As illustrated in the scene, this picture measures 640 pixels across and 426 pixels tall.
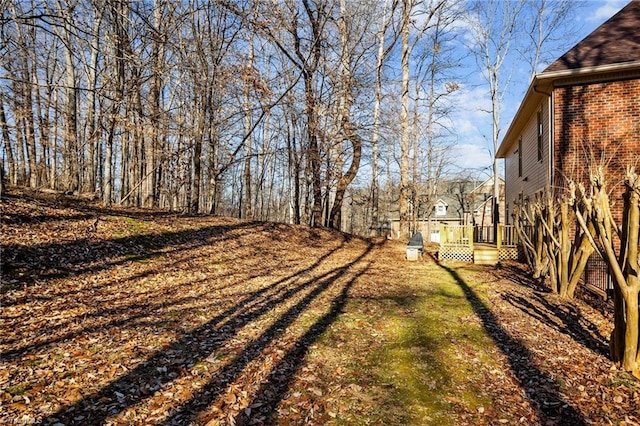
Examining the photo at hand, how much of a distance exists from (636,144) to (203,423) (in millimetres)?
12852

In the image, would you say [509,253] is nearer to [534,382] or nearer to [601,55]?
[601,55]

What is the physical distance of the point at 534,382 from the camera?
14.4ft

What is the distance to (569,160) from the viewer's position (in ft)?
37.3

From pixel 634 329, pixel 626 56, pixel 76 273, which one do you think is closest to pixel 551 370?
pixel 634 329

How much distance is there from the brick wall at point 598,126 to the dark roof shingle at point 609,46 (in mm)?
629

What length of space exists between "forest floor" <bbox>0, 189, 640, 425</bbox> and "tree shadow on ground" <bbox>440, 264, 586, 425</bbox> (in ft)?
0.06

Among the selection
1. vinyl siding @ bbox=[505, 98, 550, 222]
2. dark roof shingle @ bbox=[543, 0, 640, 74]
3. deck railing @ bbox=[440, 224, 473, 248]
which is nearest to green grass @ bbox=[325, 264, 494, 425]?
deck railing @ bbox=[440, 224, 473, 248]

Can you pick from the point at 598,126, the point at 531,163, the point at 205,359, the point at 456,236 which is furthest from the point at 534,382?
the point at 531,163

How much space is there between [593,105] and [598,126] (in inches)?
Answer: 24.5

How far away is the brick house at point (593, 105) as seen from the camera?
35.6 ft

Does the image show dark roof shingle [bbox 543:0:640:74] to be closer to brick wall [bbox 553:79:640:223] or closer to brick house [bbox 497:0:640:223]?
brick house [bbox 497:0:640:223]

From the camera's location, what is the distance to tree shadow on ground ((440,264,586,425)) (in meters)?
3.72

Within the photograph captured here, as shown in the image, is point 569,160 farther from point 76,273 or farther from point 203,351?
point 76,273

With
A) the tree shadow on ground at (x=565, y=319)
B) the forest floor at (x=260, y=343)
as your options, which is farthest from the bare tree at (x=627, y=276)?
the tree shadow on ground at (x=565, y=319)
